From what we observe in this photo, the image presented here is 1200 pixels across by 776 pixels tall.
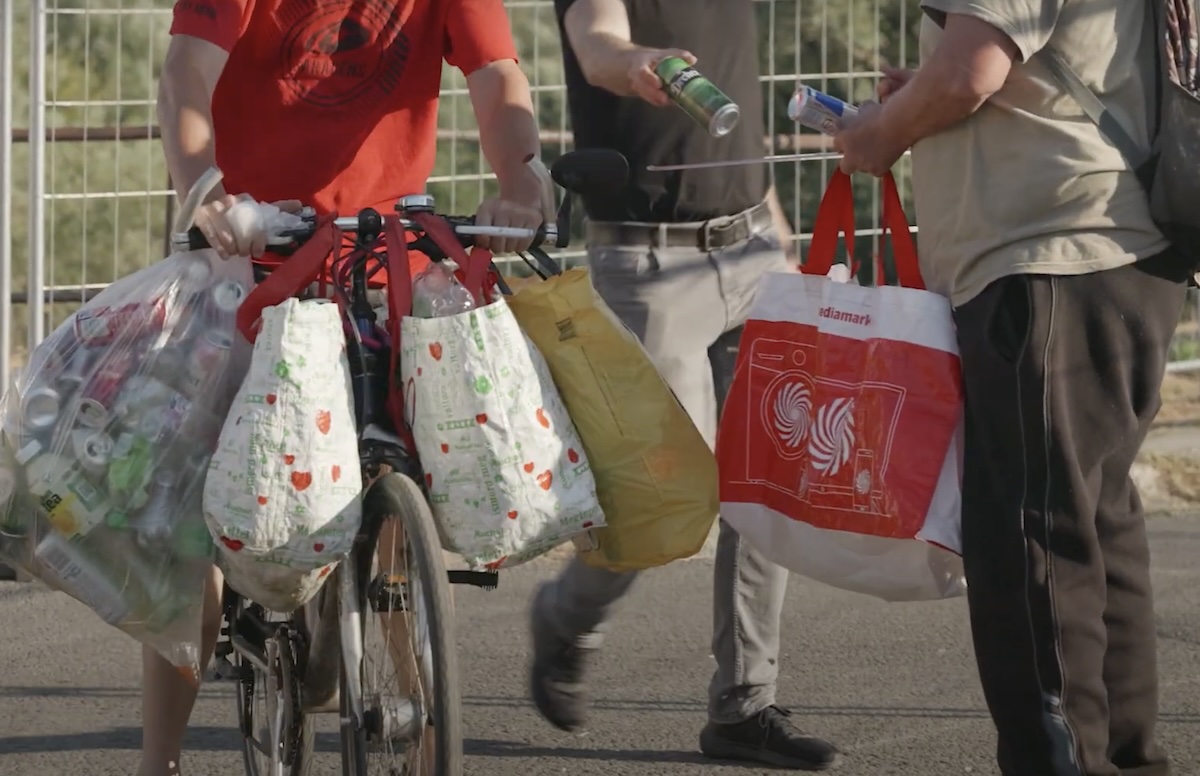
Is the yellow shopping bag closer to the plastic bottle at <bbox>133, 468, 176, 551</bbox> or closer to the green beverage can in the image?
the green beverage can

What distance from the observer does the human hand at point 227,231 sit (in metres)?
3.44

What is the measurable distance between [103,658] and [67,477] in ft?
7.07

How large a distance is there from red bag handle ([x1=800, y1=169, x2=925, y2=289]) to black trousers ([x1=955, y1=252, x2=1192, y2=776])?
21 centimetres

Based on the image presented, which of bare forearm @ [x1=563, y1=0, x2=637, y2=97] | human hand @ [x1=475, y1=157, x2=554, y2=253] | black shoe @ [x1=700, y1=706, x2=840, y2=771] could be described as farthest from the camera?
black shoe @ [x1=700, y1=706, x2=840, y2=771]

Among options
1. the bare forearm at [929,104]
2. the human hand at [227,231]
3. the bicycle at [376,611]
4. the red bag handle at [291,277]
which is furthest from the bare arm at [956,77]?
the human hand at [227,231]

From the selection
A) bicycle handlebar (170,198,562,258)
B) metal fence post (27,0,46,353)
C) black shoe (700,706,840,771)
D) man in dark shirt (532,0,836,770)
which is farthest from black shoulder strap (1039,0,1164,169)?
metal fence post (27,0,46,353)

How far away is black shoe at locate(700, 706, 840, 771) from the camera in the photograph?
14.7 feet

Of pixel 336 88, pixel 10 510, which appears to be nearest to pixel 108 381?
pixel 10 510

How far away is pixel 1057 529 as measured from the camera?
3527 mm

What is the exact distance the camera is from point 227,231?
3447mm

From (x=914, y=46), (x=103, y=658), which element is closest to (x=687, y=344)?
(x=103, y=658)

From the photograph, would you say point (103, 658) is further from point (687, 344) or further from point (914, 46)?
point (914, 46)

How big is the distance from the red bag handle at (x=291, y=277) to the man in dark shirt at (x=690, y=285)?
3.88ft

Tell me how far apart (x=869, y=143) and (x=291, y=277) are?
1.05m
